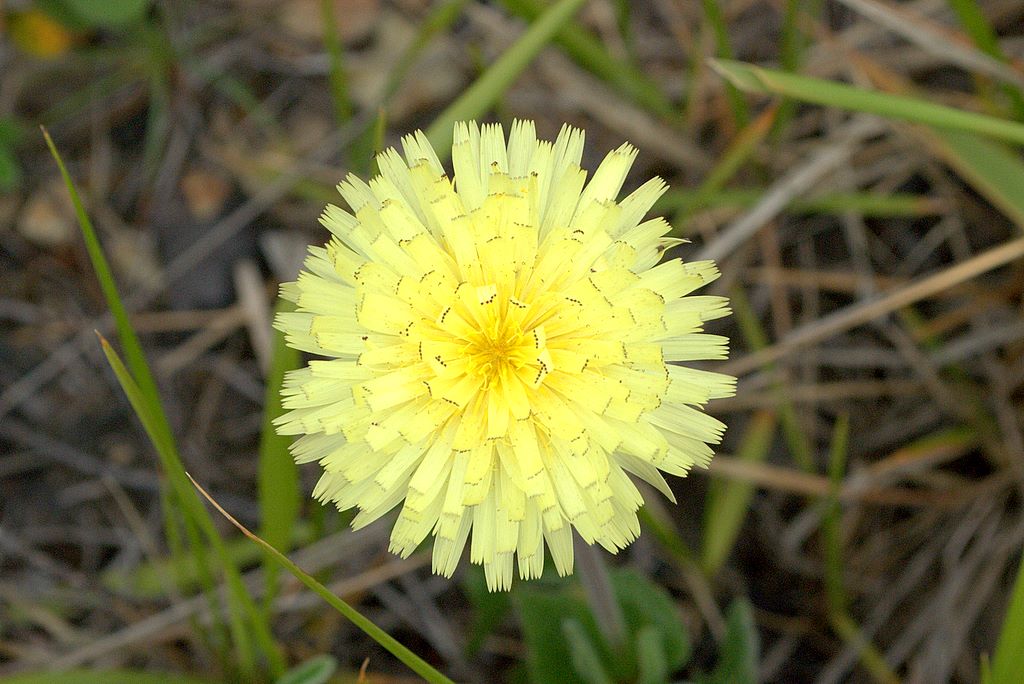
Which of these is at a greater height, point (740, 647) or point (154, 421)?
point (154, 421)

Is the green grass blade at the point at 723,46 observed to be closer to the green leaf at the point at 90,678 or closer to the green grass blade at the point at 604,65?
the green grass blade at the point at 604,65

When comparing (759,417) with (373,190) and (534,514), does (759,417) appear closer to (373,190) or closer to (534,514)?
(534,514)

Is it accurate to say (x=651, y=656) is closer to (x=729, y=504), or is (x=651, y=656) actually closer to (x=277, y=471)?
(x=729, y=504)

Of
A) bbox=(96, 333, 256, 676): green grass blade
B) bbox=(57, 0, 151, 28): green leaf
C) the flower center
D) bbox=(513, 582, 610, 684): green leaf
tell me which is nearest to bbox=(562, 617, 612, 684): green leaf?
bbox=(513, 582, 610, 684): green leaf

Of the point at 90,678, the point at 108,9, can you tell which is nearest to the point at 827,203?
the point at 108,9

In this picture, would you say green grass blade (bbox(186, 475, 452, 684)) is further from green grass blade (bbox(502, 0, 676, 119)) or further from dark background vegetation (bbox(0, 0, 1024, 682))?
green grass blade (bbox(502, 0, 676, 119))

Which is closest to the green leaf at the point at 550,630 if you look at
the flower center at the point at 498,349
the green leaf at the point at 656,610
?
the green leaf at the point at 656,610
